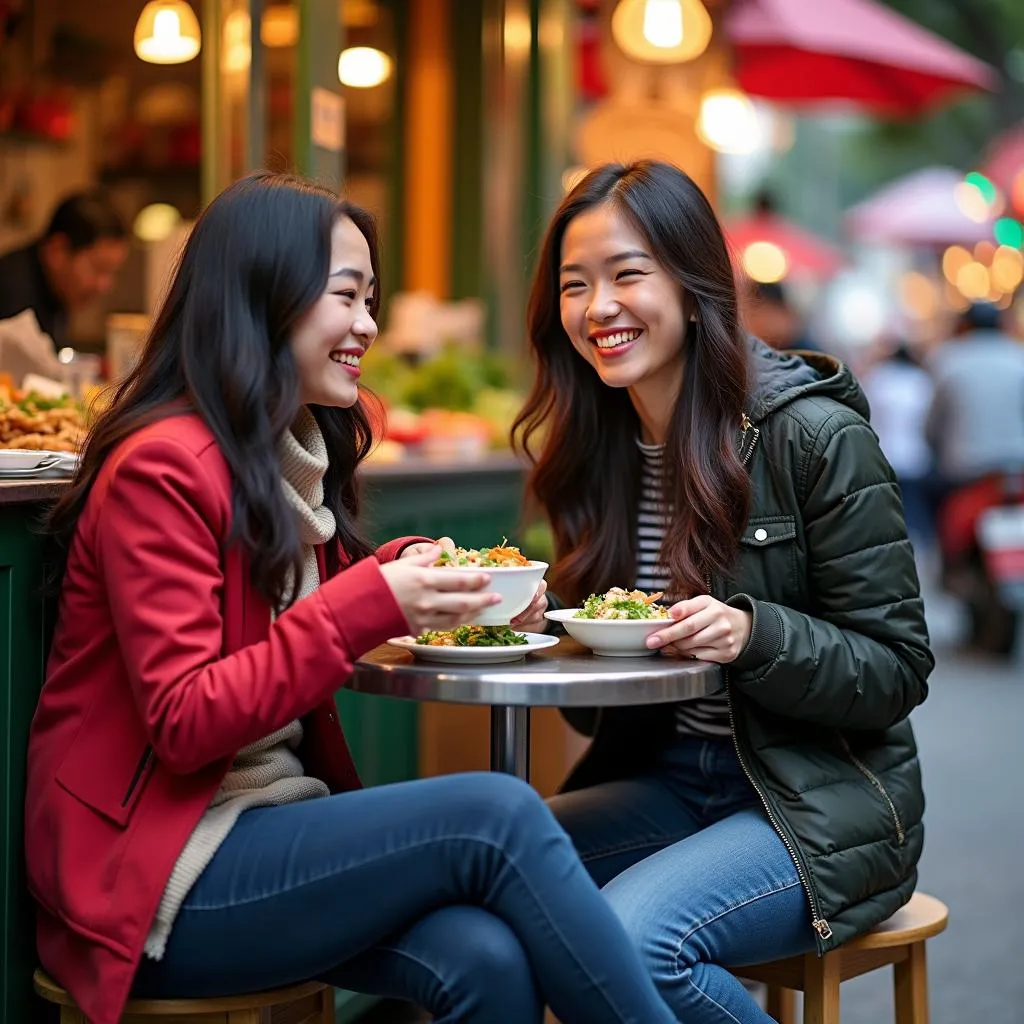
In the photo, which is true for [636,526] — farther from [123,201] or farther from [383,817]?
[123,201]

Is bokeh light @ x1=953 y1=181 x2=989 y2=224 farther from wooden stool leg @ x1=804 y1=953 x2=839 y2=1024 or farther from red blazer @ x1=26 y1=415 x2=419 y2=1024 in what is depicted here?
red blazer @ x1=26 y1=415 x2=419 y2=1024

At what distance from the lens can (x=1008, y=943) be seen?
501 centimetres

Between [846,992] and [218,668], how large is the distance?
292 cm

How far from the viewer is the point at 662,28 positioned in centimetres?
805

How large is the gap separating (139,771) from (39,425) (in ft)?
3.66

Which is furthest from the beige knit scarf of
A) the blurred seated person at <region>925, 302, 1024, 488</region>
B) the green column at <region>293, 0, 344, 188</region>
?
the blurred seated person at <region>925, 302, 1024, 488</region>

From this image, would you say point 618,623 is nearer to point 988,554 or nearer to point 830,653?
point 830,653

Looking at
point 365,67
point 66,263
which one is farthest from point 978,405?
point 66,263

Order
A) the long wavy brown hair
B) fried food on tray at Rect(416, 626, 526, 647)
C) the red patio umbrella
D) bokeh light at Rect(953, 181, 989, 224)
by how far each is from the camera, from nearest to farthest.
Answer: fried food on tray at Rect(416, 626, 526, 647), the long wavy brown hair, the red patio umbrella, bokeh light at Rect(953, 181, 989, 224)

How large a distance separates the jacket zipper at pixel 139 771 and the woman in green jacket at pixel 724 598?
880mm

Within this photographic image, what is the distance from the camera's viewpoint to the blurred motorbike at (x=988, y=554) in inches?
388

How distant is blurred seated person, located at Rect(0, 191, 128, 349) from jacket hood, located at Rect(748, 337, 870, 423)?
149 inches

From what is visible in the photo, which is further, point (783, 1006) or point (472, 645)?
point (783, 1006)

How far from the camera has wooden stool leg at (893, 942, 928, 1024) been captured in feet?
10.4
